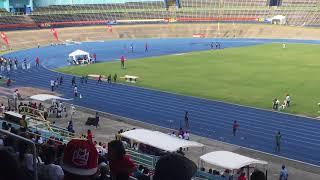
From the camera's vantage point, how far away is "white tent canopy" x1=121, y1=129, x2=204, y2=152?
1708cm

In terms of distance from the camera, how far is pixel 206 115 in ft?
92.0

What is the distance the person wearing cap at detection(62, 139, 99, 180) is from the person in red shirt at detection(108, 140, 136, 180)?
4.07 feet

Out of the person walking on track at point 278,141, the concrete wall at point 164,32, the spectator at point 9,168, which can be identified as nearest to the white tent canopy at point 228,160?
the person walking on track at point 278,141

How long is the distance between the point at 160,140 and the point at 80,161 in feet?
47.9

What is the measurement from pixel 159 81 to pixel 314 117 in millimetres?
15411

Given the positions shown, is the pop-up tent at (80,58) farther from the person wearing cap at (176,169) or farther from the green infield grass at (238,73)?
the person wearing cap at (176,169)

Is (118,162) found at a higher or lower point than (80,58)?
higher

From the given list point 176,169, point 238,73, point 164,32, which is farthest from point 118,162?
point 164,32

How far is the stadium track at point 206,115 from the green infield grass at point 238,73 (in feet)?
6.17

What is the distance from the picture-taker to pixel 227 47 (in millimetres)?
67062

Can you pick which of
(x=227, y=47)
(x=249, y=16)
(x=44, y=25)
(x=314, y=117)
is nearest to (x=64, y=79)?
(x=314, y=117)

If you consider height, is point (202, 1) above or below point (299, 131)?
above

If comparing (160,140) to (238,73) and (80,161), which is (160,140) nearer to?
(80,161)

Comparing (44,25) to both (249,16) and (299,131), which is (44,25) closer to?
(249,16)
